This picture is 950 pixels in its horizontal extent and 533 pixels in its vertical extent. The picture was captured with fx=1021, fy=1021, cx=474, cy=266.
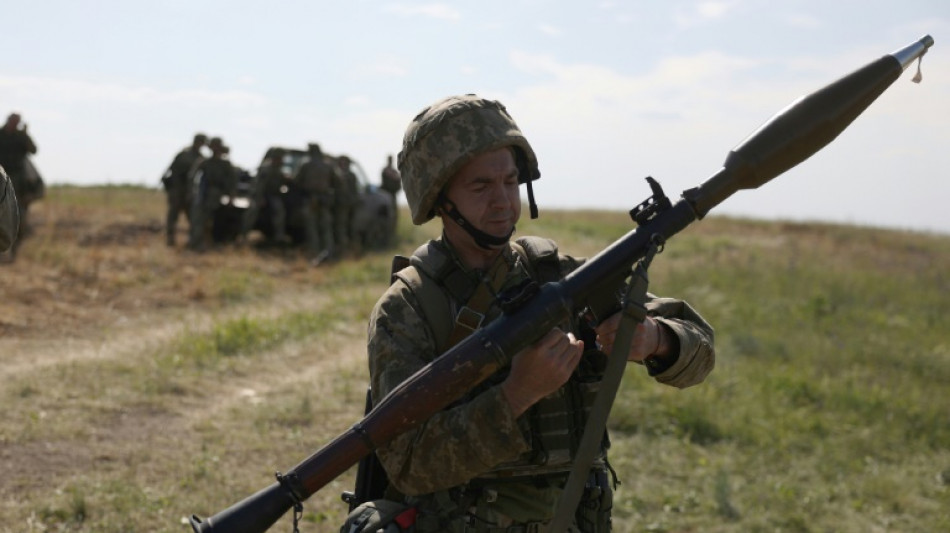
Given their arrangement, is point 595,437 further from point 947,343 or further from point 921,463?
point 947,343

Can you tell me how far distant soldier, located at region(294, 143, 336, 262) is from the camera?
17.5 m

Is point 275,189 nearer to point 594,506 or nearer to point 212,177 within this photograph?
point 212,177

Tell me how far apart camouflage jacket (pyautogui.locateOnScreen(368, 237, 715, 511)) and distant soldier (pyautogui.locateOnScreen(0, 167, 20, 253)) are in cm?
142

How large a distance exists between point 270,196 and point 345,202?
51.2 inches

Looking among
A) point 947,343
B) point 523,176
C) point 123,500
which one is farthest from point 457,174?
point 947,343

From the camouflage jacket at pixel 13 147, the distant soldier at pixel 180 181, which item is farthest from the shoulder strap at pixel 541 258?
the distant soldier at pixel 180 181

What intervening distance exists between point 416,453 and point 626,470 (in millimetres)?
4392

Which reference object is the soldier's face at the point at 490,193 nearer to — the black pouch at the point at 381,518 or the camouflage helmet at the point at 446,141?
the camouflage helmet at the point at 446,141

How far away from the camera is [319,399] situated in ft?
26.1

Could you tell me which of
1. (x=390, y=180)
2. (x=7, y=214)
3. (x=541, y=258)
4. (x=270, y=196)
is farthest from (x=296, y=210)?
(x=541, y=258)

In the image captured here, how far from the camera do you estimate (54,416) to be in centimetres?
706

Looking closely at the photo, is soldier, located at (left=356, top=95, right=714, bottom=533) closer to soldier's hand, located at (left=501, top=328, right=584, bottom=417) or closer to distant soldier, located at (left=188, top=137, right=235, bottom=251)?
soldier's hand, located at (left=501, top=328, right=584, bottom=417)

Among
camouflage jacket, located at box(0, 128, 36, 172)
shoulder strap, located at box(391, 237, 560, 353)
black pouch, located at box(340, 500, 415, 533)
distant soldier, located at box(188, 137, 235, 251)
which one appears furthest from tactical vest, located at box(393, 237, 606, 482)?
distant soldier, located at box(188, 137, 235, 251)

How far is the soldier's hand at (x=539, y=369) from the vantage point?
2422 millimetres
